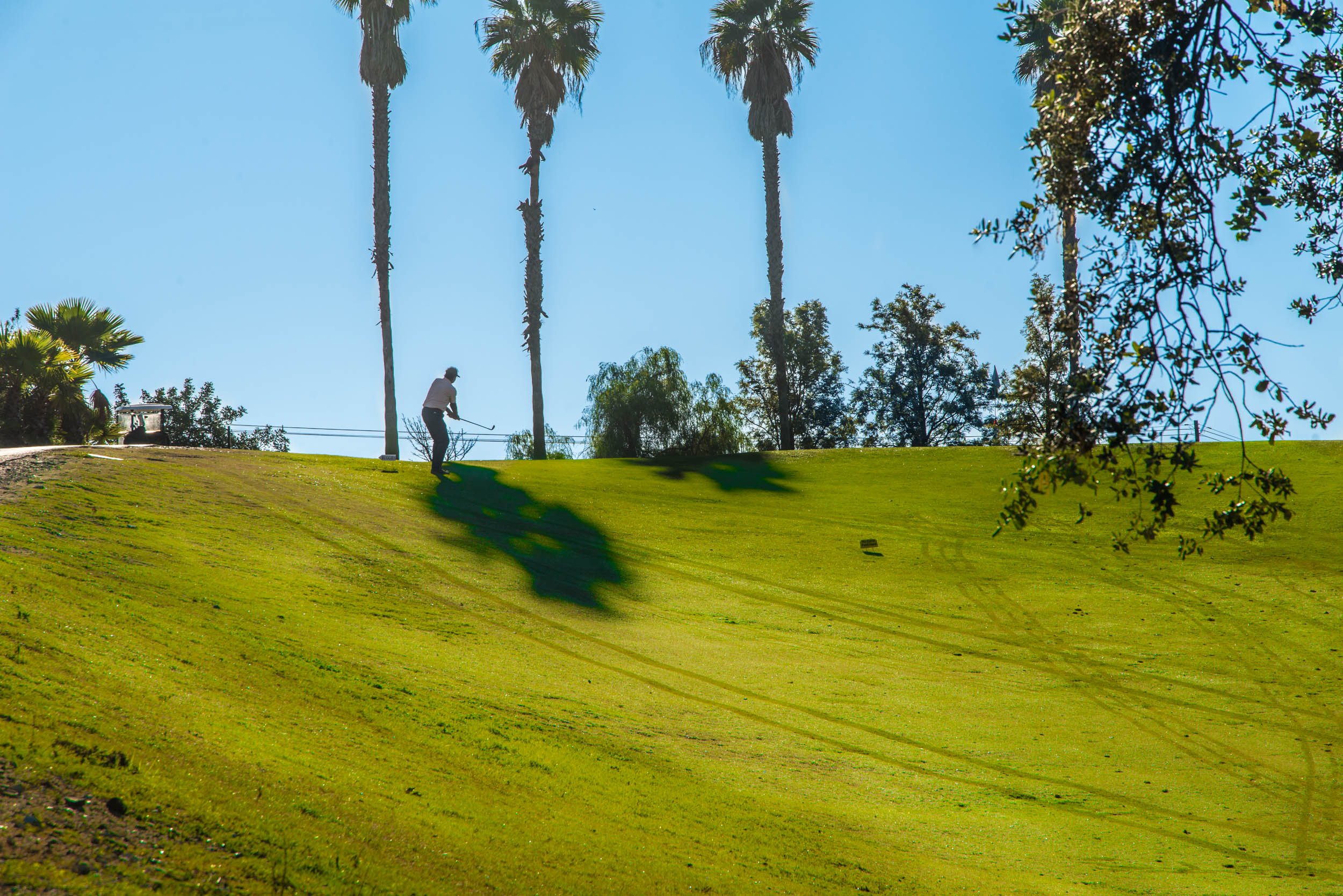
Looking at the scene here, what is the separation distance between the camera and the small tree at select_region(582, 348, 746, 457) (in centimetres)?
4197

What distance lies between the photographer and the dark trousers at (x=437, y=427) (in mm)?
22500

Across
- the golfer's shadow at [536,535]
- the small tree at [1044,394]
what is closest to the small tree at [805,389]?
the golfer's shadow at [536,535]

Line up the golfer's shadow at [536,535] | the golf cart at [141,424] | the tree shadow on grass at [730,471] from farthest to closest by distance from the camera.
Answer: the tree shadow on grass at [730,471] < the golf cart at [141,424] < the golfer's shadow at [536,535]

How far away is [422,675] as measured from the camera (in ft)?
36.5

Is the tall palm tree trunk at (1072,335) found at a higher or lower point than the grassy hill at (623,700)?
higher

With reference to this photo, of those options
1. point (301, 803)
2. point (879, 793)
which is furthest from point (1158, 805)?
point (301, 803)

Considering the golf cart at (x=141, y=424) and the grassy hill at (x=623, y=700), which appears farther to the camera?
the golf cart at (x=141, y=424)

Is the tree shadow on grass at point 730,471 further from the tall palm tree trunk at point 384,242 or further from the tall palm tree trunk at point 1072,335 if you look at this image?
the tall palm tree trunk at point 1072,335

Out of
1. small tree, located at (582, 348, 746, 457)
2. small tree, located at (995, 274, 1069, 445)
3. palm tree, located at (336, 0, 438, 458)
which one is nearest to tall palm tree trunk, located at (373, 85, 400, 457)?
palm tree, located at (336, 0, 438, 458)

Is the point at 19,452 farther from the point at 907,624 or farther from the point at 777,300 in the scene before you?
the point at 777,300

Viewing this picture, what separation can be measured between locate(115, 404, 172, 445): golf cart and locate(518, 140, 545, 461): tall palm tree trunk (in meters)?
13.8

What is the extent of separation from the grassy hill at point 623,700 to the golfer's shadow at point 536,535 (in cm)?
16

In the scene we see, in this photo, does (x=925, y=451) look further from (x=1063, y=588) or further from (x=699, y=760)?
(x=699, y=760)

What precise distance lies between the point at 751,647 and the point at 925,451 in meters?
21.5
